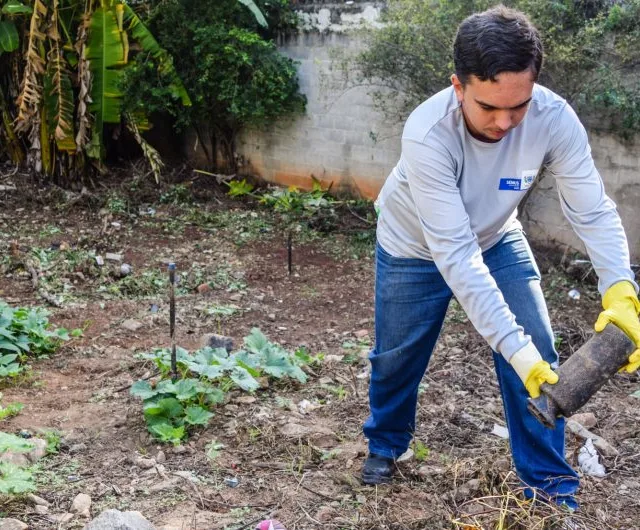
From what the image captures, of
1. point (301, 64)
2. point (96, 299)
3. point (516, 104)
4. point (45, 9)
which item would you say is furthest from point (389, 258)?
point (45, 9)

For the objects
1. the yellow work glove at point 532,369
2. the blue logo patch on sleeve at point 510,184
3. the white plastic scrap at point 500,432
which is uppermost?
the blue logo patch on sleeve at point 510,184

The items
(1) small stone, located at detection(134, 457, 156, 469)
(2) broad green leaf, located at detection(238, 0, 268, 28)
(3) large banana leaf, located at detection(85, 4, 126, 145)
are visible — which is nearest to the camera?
(1) small stone, located at detection(134, 457, 156, 469)

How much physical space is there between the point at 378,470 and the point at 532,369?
1023 millimetres

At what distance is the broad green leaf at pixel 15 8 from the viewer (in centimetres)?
794

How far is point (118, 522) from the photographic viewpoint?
2.52 metres

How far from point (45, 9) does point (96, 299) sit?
158 inches

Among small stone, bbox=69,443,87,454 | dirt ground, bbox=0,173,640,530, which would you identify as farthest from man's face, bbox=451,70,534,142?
small stone, bbox=69,443,87,454

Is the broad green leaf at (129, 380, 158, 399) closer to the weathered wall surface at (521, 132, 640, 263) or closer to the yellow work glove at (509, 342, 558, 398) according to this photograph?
the yellow work glove at (509, 342, 558, 398)

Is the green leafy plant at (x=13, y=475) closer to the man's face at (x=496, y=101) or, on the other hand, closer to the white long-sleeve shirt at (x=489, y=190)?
the white long-sleeve shirt at (x=489, y=190)

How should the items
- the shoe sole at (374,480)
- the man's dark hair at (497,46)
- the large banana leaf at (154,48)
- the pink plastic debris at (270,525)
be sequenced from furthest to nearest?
1. the large banana leaf at (154,48)
2. the shoe sole at (374,480)
3. the pink plastic debris at (270,525)
4. the man's dark hair at (497,46)

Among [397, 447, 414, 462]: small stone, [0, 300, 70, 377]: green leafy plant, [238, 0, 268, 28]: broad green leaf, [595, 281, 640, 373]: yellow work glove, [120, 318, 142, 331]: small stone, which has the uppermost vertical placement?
A: [238, 0, 268, 28]: broad green leaf

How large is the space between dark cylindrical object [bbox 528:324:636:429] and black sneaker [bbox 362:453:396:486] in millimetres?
930

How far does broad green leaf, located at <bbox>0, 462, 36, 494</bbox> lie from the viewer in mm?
2705

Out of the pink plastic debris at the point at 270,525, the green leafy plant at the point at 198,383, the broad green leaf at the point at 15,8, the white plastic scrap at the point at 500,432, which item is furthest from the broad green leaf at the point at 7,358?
the broad green leaf at the point at 15,8
